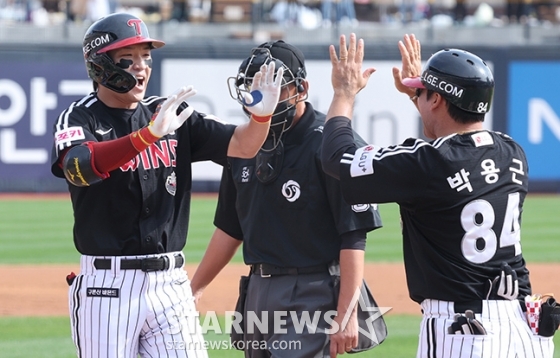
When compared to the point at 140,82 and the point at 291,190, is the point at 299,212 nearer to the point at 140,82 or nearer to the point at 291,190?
the point at 291,190

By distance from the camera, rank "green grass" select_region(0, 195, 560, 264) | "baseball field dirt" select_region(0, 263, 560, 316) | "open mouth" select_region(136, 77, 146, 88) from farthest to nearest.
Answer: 1. "green grass" select_region(0, 195, 560, 264)
2. "baseball field dirt" select_region(0, 263, 560, 316)
3. "open mouth" select_region(136, 77, 146, 88)

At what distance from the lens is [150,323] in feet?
13.6

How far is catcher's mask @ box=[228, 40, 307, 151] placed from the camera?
4.53 metres

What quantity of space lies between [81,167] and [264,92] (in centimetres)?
88

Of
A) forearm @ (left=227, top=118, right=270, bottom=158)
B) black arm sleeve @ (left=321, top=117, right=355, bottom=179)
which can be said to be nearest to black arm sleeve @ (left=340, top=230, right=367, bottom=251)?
black arm sleeve @ (left=321, top=117, right=355, bottom=179)

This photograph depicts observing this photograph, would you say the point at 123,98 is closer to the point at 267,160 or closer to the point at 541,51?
the point at 267,160

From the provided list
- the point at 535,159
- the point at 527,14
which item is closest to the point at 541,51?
the point at 535,159

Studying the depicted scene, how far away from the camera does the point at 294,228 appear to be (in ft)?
14.8

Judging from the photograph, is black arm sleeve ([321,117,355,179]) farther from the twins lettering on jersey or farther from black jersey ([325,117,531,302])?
the twins lettering on jersey

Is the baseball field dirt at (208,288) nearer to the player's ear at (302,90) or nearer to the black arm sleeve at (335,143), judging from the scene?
the player's ear at (302,90)

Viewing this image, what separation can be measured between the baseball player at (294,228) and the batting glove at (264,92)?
22 centimetres

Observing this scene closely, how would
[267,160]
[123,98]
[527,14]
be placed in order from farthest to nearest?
[527,14]
[267,160]
[123,98]

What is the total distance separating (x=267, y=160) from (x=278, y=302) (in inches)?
28.0

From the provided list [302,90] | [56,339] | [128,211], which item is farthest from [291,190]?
[56,339]
